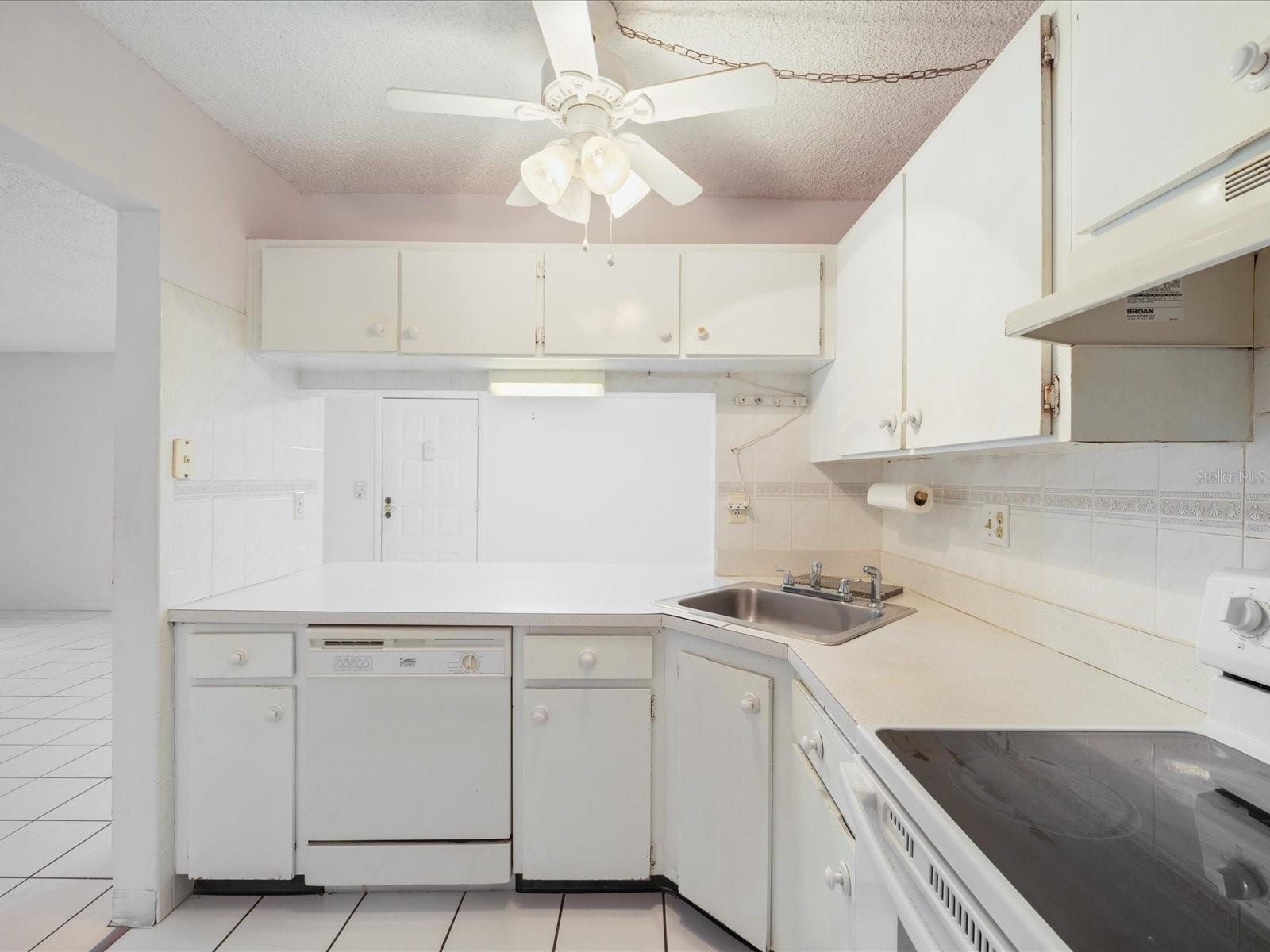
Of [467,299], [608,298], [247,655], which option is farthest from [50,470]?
Answer: [608,298]

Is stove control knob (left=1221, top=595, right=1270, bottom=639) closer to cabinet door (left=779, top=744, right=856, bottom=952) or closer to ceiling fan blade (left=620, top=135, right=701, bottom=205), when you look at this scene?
cabinet door (left=779, top=744, right=856, bottom=952)

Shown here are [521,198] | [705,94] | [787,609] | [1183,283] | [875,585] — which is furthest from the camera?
[787,609]

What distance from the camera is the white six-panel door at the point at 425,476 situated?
17.5 feet

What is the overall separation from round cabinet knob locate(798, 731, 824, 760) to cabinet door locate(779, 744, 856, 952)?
1.7 inches

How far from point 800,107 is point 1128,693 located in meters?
1.72

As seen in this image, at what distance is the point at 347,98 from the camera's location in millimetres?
1871

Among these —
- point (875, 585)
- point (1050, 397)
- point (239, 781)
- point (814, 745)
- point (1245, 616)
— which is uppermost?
point (1050, 397)

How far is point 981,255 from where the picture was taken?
48.1 inches

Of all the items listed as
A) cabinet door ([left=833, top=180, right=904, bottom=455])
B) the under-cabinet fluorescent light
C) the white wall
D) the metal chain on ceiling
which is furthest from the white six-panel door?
the metal chain on ceiling

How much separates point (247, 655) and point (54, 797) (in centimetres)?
152

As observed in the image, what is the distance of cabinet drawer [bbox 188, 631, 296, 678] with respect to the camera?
187 centimetres

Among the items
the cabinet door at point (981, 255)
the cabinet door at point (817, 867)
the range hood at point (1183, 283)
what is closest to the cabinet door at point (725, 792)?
the cabinet door at point (817, 867)

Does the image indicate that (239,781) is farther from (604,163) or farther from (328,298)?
(604,163)

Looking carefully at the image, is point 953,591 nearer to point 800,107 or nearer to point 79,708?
point 800,107
